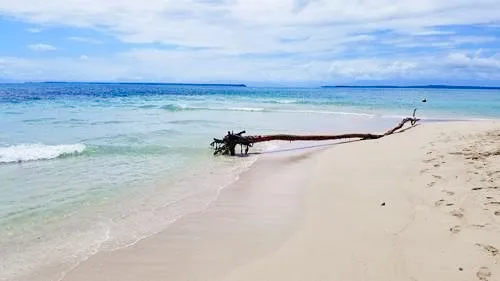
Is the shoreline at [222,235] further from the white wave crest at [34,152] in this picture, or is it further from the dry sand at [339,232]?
the white wave crest at [34,152]

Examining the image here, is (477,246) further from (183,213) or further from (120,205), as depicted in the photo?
(120,205)

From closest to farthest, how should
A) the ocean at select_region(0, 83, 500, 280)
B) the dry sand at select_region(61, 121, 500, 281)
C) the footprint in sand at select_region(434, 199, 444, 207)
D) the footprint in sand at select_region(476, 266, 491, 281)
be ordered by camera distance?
the footprint in sand at select_region(476, 266, 491, 281) → the dry sand at select_region(61, 121, 500, 281) → the ocean at select_region(0, 83, 500, 280) → the footprint in sand at select_region(434, 199, 444, 207)

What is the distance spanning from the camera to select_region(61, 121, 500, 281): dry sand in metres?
5.50

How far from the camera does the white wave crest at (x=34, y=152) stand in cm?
1423

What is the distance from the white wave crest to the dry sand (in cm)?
744

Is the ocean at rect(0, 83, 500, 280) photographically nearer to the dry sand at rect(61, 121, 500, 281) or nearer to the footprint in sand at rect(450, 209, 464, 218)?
the dry sand at rect(61, 121, 500, 281)

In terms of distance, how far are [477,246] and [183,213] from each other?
4.89m

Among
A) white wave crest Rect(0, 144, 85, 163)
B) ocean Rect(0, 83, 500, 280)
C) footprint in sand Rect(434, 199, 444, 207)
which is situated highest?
footprint in sand Rect(434, 199, 444, 207)

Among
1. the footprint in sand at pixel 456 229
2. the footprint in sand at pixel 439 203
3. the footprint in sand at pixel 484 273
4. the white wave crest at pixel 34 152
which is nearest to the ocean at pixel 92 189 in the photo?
the white wave crest at pixel 34 152

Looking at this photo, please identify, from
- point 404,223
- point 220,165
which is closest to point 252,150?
point 220,165

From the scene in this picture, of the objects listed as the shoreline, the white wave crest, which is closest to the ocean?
the white wave crest

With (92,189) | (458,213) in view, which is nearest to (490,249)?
(458,213)

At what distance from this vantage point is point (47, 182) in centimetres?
1086

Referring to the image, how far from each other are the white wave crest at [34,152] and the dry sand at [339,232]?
7.44m
